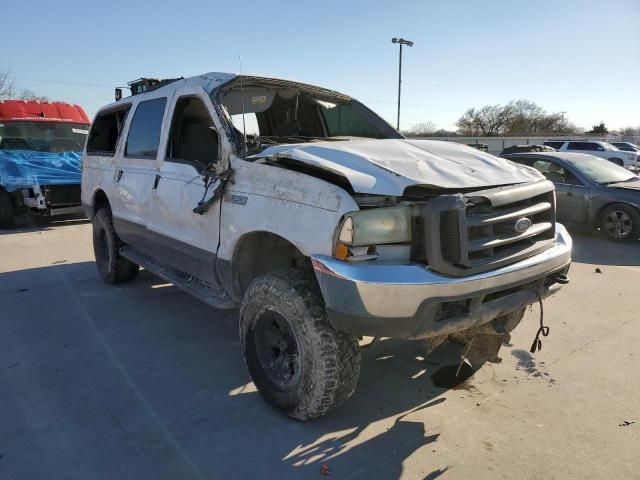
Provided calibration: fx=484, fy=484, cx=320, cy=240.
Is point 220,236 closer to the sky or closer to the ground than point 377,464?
closer to the sky

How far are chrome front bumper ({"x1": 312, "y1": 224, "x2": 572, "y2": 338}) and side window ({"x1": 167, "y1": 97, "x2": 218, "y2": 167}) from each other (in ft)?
5.26

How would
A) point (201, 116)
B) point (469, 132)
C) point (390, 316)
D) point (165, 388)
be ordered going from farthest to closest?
point (469, 132) < point (201, 116) < point (165, 388) < point (390, 316)

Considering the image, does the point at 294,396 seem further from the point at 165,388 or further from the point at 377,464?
the point at 165,388

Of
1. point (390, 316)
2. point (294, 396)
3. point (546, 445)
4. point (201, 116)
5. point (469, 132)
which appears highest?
point (469, 132)

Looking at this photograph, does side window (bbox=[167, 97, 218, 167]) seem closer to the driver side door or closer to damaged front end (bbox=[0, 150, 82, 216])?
Result: the driver side door

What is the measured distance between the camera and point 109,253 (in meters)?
5.58

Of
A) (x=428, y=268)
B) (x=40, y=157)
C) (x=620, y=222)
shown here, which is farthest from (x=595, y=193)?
(x=40, y=157)

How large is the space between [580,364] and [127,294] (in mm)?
4457

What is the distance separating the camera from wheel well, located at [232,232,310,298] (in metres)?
3.22

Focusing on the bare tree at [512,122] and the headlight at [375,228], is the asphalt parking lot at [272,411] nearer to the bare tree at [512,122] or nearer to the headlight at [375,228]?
the headlight at [375,228]

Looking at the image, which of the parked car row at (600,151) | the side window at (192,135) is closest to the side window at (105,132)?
the side window at (192,135)

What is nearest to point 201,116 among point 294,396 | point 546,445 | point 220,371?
point 220,371

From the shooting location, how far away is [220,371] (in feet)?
11.7

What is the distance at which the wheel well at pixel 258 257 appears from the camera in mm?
3219
